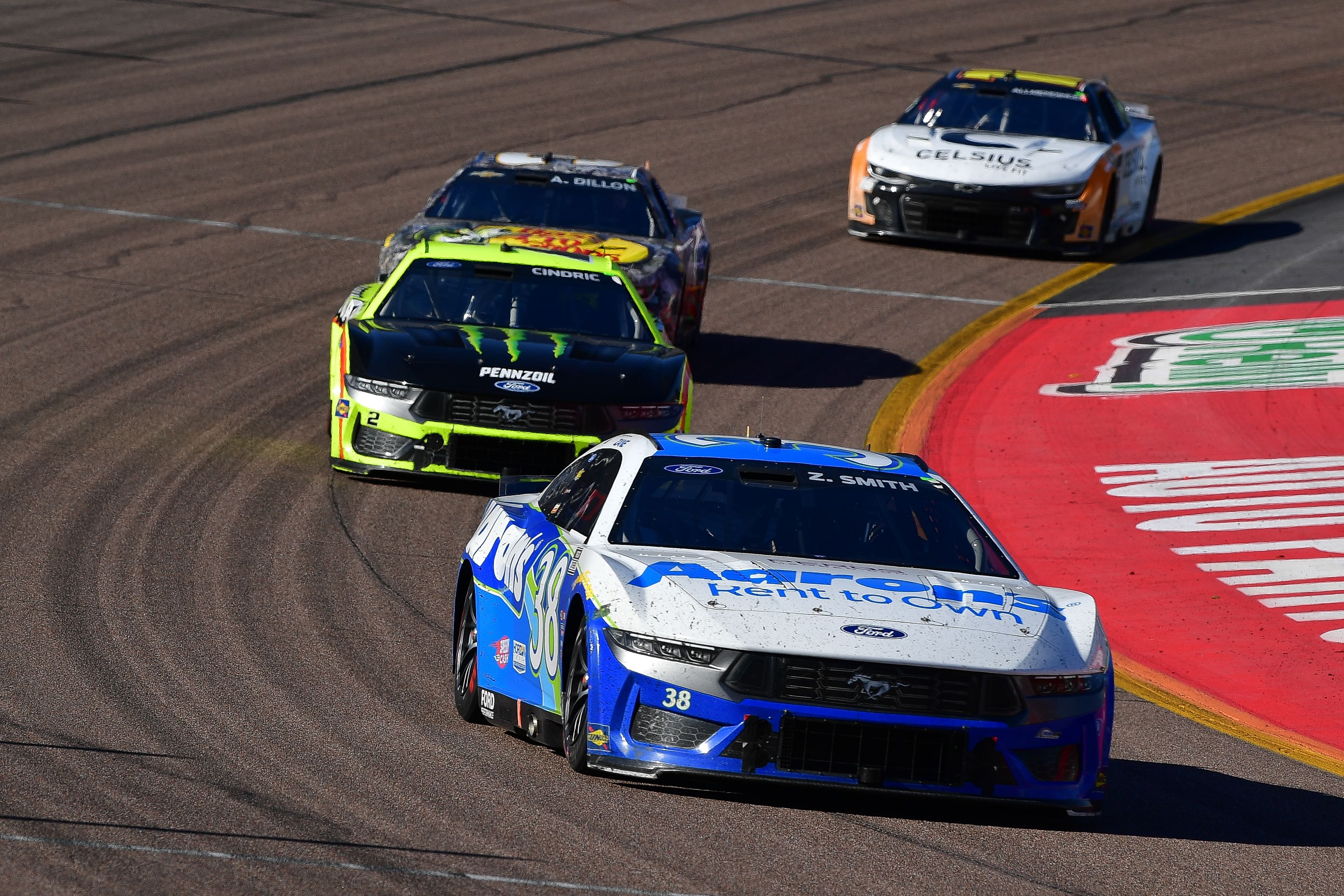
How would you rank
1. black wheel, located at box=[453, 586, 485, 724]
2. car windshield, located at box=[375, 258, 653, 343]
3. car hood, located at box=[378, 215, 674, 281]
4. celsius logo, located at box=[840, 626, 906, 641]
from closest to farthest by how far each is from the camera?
celsius logo, located at box=[840, 626, 906, 641]
black wheel, located at box=[453, 586, 485, 724]
car windshield, located at box=[375, 258, 653, 343]
car hood, located at box=[378, 215, 674, 281]

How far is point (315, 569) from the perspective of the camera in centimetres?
1126

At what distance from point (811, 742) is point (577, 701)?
2.96 ft

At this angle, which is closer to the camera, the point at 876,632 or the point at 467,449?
the point at 876,632

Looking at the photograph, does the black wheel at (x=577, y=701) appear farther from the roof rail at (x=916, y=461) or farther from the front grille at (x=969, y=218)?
the front grille at (x=969, y=218)

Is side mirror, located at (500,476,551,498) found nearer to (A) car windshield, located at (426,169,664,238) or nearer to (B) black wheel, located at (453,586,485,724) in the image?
(B) black wheel, located at (453,586,485,724)

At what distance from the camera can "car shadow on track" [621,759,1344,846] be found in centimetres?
749

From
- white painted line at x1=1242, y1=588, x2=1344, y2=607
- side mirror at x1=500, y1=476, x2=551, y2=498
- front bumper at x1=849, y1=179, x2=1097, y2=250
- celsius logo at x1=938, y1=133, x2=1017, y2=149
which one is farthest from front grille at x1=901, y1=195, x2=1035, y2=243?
side mirror at x1=500, y1=476, x2=551, y2=498

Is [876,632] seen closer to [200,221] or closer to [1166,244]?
[200,221]

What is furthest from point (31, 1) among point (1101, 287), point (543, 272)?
point (543, 272)

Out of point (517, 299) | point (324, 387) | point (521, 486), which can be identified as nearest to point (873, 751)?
point (521, 486)

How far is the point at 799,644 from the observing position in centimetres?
720

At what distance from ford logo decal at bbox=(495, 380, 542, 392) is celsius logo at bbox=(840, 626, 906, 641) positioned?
609 centimetres

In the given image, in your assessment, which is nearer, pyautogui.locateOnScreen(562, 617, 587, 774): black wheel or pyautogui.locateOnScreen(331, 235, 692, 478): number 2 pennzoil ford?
pyautogui.locateOnScreen(562, 617, 587, 774): black wheel

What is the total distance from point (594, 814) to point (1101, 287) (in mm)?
15293
